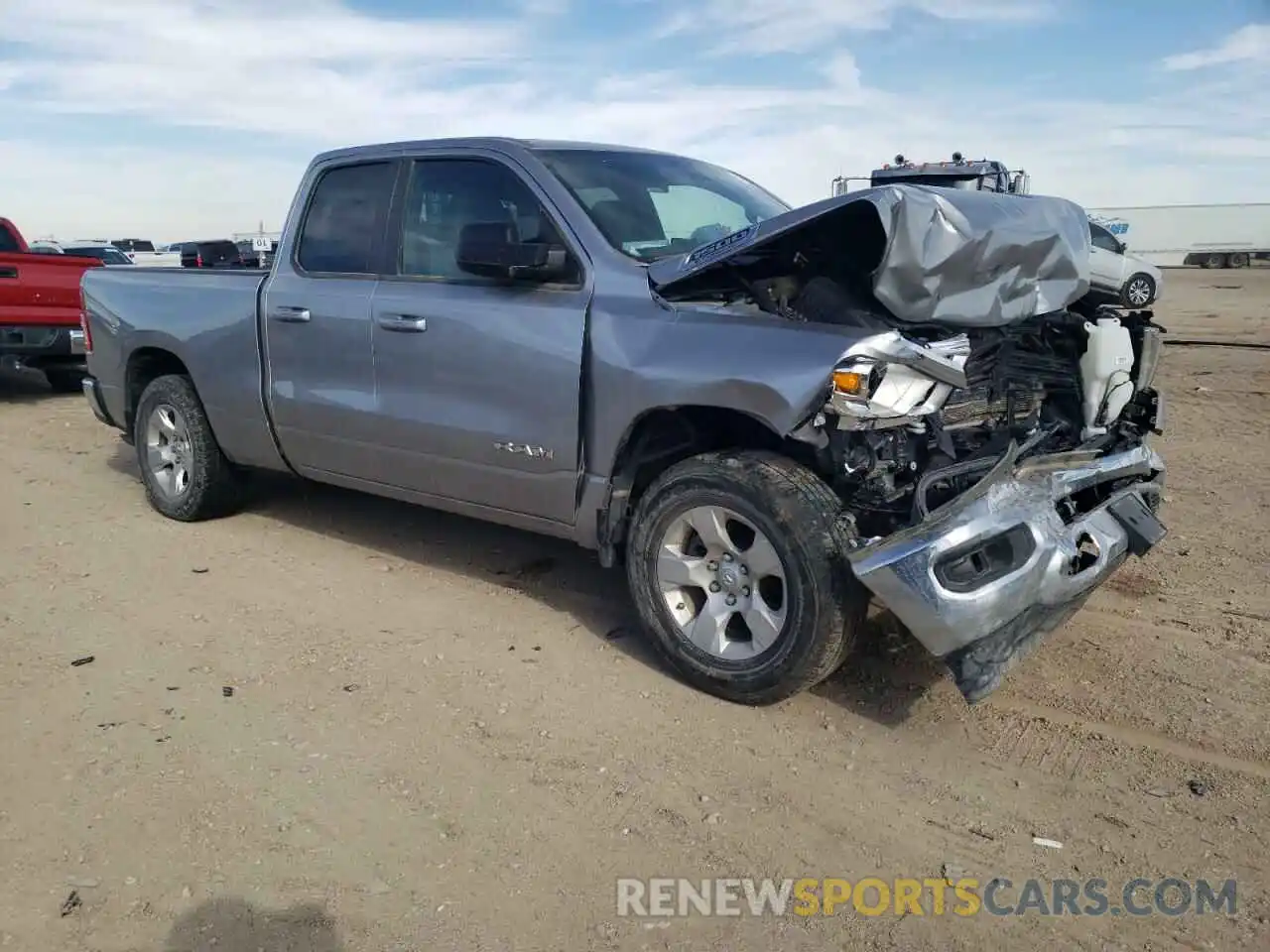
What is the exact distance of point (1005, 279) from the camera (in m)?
3.67

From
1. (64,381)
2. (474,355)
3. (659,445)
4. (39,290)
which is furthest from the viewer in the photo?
(64,381)

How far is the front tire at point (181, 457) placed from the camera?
19.2ft

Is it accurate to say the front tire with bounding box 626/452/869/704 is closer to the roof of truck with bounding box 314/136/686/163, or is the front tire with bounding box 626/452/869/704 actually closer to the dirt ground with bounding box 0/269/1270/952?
the dirt ground with bounding box 0/269/1270/952

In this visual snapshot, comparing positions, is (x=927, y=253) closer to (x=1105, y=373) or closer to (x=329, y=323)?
(x=1105, y=373)

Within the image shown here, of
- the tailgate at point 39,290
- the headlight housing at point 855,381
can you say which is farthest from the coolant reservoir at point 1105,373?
the tailgate at point 39,290

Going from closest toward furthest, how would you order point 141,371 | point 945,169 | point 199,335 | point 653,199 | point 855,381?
point 855,381 → point 653,199 → point 199,335 → point 141,371 → point 945,169

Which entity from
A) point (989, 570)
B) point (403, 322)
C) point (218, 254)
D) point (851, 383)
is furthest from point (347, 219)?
point (989, 570)

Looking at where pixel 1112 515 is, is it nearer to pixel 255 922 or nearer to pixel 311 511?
pixel 255 922

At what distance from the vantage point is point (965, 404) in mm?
3875

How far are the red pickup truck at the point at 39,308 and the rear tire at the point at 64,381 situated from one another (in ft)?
2.67

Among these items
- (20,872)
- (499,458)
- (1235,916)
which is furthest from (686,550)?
(20,872)

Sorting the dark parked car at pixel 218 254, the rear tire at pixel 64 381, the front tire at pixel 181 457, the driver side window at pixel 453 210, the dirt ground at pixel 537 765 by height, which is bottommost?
the rear tire at pixel 64 381

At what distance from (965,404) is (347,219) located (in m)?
3.04

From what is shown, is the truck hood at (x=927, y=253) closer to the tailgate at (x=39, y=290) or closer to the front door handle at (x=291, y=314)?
the front door handle at (x=291, y=314)
